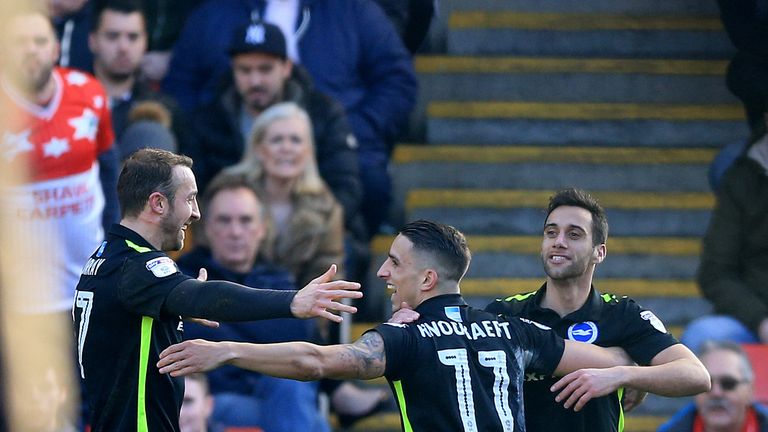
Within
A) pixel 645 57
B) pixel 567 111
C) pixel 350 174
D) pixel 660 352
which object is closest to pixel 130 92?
pixel 350 174

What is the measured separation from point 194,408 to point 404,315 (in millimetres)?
2378

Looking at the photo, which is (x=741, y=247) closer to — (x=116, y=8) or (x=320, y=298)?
(x=116, y=8)

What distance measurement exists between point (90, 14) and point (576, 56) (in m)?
3.39

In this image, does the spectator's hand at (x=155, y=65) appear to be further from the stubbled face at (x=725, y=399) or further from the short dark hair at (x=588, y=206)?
the short dark hair at (x=588, y=206)

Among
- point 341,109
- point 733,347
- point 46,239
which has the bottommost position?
point 733,347

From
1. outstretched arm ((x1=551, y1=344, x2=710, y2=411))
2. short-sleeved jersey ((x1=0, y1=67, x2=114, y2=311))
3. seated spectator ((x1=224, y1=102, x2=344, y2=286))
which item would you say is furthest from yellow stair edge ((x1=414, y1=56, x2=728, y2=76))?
outstretched arm ((x1=551, y1=344, x2=710, y2=411))

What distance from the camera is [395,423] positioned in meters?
9.39

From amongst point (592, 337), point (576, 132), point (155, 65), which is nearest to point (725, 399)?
point (592, 337)

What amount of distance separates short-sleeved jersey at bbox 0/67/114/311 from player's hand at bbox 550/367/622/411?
3313 millimetres

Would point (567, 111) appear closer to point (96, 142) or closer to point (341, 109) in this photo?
point (341, 109)

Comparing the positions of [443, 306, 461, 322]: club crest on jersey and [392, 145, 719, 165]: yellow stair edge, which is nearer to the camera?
[443, 306, 461, 322]: club crest on jersey

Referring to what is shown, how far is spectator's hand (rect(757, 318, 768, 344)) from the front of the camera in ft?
29.3

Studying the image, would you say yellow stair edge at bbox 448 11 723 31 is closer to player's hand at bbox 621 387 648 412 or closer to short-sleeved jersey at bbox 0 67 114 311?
short-sleeved jersey at bbox 0 67 114 311

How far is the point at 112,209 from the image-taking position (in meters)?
8.85
